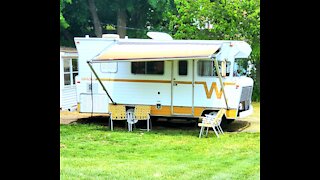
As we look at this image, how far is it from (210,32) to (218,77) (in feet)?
19.0

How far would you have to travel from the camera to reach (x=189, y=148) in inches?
332

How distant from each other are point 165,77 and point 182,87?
42cm

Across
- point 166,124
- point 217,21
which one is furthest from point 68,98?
point 217,21

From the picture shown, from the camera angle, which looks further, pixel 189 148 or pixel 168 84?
pixel 168 84

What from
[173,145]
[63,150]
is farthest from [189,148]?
[63,150]

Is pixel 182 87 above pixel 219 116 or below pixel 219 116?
above

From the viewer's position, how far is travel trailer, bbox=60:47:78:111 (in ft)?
40.8

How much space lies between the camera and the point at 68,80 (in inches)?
512

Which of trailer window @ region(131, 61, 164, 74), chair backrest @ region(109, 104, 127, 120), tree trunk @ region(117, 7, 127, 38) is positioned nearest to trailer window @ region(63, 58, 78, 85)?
chair backrest @ region(109, 104, 127, 120)

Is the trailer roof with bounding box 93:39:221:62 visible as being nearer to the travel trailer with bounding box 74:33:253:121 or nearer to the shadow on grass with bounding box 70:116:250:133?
the travel trailer with bounding box 74:33:253:121

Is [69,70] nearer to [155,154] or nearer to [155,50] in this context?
[155,50]
